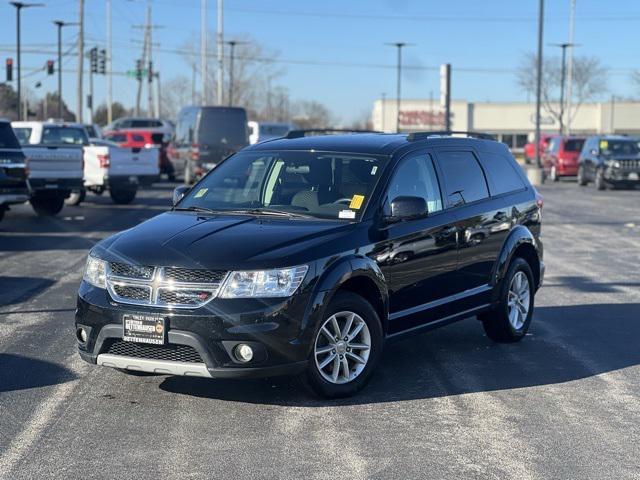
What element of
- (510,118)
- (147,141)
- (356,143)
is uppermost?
(510,118)

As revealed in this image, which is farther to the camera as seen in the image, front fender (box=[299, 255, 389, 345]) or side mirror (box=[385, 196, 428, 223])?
side mirror (box=[385, 196, 428, 223])

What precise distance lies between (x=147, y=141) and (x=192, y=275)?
31.9 meters

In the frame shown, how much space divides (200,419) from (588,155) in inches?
1229

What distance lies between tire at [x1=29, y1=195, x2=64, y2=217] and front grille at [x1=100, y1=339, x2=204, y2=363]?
52.9 ft

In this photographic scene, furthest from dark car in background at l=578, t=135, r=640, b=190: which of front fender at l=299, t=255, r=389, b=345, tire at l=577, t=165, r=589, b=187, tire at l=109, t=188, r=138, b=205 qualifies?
front fender at l=299, t=255, r=389, b=345

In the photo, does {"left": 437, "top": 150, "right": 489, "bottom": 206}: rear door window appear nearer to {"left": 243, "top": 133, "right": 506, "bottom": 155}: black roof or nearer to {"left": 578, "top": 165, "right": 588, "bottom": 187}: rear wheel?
{"left": 243, "top": 133, "right": 506, "bottom": 155}: black roof

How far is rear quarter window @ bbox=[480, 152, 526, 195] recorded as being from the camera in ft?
28.5

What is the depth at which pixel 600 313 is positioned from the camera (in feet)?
33.4

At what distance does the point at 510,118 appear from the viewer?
104750 mm

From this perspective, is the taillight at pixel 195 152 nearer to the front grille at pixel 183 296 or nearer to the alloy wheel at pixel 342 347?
the alloy wheel at pixel 342 347

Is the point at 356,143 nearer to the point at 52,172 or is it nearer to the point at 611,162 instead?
the point at 52,172

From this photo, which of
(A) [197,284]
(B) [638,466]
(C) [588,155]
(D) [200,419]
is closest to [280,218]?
(A) [197,284]

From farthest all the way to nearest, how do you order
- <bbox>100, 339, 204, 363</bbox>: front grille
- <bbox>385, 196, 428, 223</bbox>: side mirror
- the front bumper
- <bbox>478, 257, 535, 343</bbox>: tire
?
<bbox>478, 257, 535, 343</bbox>: tire < <bbox>385, 196, 428, 223</bbox>: side mirror < <bbox>100, 339, 204, 363</bbox>: front grille < the front bumper

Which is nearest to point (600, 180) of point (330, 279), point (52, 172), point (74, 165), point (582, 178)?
point (582, 178)
